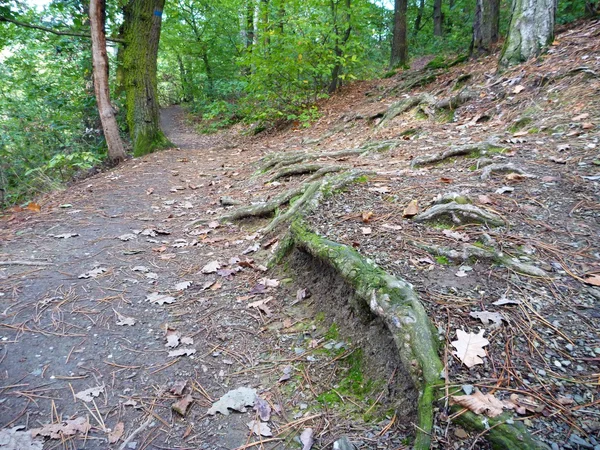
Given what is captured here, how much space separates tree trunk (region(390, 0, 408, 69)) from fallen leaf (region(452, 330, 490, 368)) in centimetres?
1329

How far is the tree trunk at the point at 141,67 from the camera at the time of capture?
8.46m

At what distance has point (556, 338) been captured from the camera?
5.87 feet

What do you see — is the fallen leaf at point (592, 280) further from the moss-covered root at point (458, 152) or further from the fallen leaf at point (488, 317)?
the moss-covered root at point (458, 152)

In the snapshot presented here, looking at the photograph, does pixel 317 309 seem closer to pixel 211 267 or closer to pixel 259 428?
pixel 259 428

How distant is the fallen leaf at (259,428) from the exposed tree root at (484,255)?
1636 millimetres

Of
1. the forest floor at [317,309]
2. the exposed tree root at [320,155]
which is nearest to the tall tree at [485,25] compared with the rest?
the forest floor at [317,309]

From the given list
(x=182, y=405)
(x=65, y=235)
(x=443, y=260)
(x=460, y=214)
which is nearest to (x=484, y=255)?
(x=443, y=260)

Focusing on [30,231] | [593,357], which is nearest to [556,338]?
[593,357]

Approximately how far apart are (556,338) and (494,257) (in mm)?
700

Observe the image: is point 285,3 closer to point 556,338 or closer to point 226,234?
point 226,234

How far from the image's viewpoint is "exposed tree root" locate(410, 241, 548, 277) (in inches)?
88.0

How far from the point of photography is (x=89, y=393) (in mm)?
2172

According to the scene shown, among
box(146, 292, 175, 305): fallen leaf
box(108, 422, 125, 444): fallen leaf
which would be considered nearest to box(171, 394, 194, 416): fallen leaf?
box(108, 422, 125, 444): fallen leaf

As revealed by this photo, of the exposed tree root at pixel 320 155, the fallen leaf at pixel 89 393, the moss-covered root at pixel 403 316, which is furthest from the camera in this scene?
the exposed tree root at pixel 320 155
